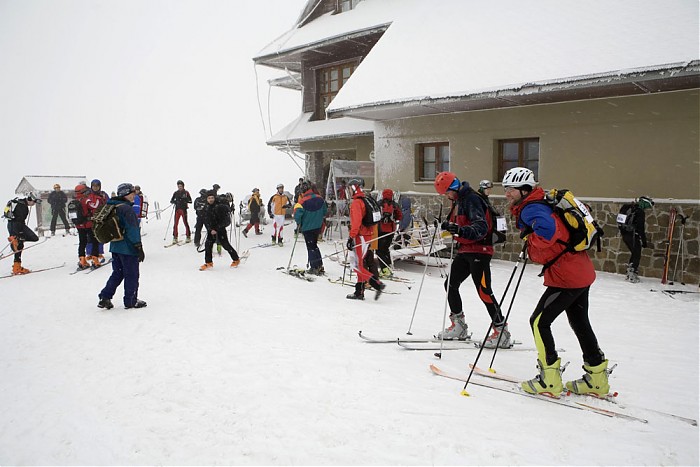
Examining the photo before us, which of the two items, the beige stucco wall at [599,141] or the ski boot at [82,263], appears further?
the ski boot at [82,263]

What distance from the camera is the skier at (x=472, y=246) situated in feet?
16.2

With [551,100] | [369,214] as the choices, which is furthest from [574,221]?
[551,100]

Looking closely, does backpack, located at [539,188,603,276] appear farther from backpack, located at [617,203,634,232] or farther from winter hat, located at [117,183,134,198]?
winter hat, located at [117,183,134,198]

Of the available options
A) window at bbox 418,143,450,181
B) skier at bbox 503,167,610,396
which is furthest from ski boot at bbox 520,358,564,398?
window at bbox 418,143,450,181

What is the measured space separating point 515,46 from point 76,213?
33.6ft

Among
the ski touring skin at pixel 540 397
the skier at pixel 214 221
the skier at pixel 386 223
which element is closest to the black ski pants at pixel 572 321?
the ski touring skin at pixel 540 397

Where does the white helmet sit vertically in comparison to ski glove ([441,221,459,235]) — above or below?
above

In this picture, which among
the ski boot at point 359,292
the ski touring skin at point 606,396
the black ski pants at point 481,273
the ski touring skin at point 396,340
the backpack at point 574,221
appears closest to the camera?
the ski touring skin at point 606,396

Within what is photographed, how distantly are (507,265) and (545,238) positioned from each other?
741 centimetres

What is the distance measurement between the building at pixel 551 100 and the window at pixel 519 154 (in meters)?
0.02

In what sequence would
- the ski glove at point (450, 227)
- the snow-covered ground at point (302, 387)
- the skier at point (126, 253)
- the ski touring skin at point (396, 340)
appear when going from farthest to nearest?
the skier at point (126, 253) → the ski touring skin at point (396, 340) → the ski glove at point (450, 227) → the snow-covered ground at point (302, 387)

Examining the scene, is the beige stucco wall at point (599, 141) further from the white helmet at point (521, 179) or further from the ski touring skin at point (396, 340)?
the white helmet at point (521, 179)

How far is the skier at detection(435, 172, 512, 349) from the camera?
4.93 metres

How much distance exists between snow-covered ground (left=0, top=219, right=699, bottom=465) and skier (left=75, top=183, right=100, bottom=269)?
2712 mm
